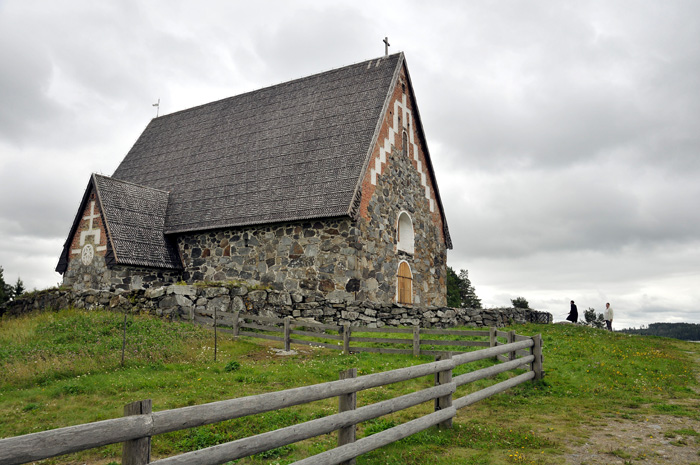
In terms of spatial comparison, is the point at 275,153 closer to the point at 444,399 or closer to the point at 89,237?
the point at 89,237

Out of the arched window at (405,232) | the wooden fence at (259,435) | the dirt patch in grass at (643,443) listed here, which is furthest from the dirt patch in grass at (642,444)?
the arched window at (405,232)

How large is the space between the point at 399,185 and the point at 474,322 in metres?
6.12

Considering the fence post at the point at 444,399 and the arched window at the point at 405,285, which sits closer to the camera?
the fence post at the point at 444,399

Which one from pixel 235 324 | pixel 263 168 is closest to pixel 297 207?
pixel 263 168

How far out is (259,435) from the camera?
487 cm

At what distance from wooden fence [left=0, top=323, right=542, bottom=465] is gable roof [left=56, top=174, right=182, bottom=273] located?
15.9 meters

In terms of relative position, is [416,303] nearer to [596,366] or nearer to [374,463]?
[596,366]

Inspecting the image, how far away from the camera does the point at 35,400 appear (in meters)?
9.49

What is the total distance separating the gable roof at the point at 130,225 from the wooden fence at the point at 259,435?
15.9m

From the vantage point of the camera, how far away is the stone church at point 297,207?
1889cm

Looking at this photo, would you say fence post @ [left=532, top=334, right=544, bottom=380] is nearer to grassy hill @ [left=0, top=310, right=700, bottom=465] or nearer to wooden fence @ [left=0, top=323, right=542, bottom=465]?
grassy hill @ [left=0, top=310, right=700, bottom=465]

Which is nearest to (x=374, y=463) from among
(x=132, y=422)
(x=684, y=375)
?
(x=132, y=422)

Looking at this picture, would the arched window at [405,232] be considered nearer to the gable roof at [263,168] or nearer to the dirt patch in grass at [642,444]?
the gable roof at [263,168]

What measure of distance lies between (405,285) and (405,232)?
7.58ft
